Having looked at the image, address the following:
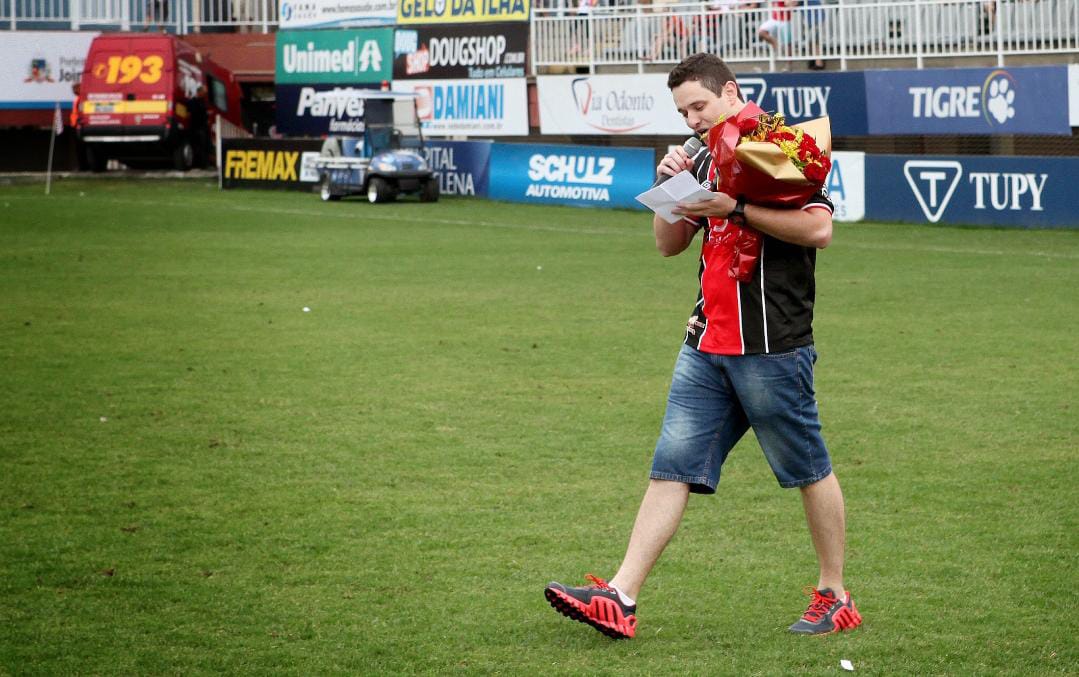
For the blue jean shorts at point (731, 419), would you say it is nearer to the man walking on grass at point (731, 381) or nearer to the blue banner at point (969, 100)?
the man walking on grass at point (731, 381)

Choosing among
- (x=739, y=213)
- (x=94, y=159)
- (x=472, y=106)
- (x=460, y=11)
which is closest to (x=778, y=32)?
(x=472, y=106)

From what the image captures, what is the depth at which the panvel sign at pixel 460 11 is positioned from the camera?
1362 inches

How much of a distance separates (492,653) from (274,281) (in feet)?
40.0

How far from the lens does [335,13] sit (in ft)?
130

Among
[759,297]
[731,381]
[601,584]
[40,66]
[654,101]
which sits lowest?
[601,584]

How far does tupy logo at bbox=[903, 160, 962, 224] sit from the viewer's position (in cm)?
2317

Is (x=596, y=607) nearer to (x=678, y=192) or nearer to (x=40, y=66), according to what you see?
(x=678, y=192)

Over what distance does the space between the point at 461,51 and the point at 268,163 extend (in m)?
5.31

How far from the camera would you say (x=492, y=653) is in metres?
5.02

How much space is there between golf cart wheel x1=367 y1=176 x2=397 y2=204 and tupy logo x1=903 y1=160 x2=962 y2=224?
11063 millimetres

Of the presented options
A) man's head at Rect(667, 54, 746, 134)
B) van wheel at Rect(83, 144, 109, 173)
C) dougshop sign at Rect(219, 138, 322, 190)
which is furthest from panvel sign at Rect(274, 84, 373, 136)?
man's head at Rect(667, 54, 746, 134)

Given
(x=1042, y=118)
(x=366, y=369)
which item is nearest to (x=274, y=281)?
(x=366, y=369)

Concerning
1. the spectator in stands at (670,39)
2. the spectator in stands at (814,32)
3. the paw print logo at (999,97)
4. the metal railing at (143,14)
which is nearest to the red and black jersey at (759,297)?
the paw print logo at (999,97)

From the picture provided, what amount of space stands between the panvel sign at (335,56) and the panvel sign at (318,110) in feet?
0.74
